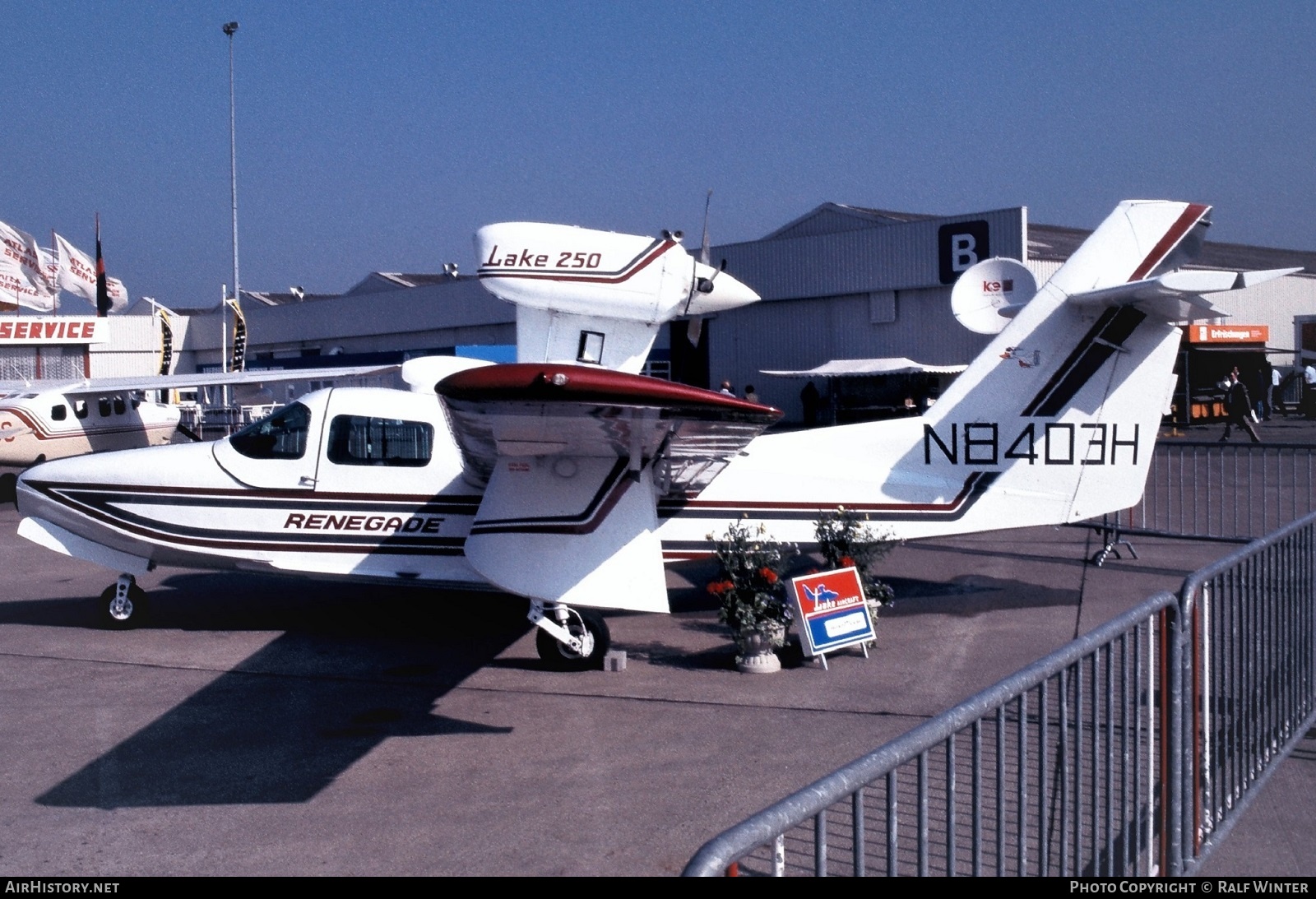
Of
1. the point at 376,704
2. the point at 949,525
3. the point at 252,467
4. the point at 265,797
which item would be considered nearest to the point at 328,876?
the point at 265,797

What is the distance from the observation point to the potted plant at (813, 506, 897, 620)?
894cm

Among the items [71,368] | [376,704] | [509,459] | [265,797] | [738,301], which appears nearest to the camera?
[265,797]

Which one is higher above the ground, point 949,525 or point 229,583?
point 949,525

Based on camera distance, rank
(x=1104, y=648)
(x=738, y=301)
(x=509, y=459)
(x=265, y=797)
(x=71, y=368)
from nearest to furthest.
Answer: (x=1104, y=648) → (x=265, y=797) → (x=509, y=459) → (x=738, y=301) → (x=71, y=368)

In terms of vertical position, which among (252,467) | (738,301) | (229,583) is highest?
(738,301)

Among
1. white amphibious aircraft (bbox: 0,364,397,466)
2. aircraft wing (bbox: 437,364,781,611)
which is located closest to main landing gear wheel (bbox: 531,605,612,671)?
aircraft wing (bbox: 437,364,781,611)

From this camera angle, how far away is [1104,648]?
345 centimetres

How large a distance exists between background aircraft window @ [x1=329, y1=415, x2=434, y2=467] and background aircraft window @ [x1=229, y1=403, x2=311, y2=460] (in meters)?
0.29

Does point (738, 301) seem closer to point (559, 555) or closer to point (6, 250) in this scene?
point (559, 555)

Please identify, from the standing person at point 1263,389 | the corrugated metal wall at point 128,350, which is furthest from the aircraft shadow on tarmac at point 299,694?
the corrugated metal wall at point 128,350

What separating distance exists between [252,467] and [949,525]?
5.95 meters

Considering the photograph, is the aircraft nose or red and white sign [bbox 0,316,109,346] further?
red and white sign [bbox 0,316,109,346]

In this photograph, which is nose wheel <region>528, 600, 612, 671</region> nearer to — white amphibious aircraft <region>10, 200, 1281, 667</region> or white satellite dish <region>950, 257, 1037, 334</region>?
white amphibious aircraft <region>10, 200, 1281, 667</region>

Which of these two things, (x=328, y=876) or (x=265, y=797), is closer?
(x=328, y=876)
